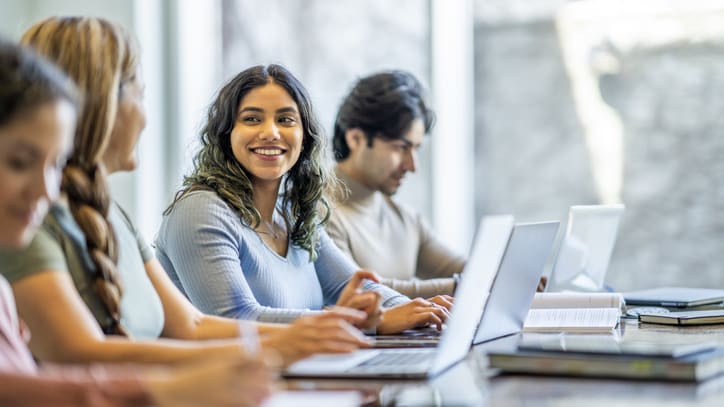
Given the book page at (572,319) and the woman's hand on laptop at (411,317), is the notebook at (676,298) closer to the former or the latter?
the book page at (572,319)

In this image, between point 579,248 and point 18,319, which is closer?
point 18,319

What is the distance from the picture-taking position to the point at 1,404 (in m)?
1.06

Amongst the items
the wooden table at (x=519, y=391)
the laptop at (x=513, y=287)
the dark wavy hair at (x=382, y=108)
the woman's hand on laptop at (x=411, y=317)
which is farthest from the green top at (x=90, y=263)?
the dark wavy hair at (x=382, y=108)

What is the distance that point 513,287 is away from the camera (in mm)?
1847

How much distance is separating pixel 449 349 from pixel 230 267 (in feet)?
2.31

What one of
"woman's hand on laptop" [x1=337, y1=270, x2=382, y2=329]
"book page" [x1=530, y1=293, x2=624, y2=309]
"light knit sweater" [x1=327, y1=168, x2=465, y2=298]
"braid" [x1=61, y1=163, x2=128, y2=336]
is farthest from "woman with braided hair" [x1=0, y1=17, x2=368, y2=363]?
"light knit sweater" [x1=327, y1=168, x2=465, y2=298]

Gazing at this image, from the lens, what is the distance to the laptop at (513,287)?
174 centimetres

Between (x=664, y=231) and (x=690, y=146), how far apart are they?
1.19 feet

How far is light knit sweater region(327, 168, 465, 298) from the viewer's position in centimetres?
326

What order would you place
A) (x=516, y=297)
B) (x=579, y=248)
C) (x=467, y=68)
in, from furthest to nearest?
(x=467, y=68) → (x=579, y=248) → (x=516, y=297)

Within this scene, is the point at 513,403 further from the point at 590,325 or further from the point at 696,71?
the point at 696,71

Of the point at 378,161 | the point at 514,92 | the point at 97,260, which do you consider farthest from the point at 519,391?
the point at 514,92

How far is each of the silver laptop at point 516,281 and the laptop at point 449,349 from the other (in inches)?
2.5

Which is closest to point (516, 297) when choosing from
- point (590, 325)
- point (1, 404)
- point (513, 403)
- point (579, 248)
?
point (590, 325)
